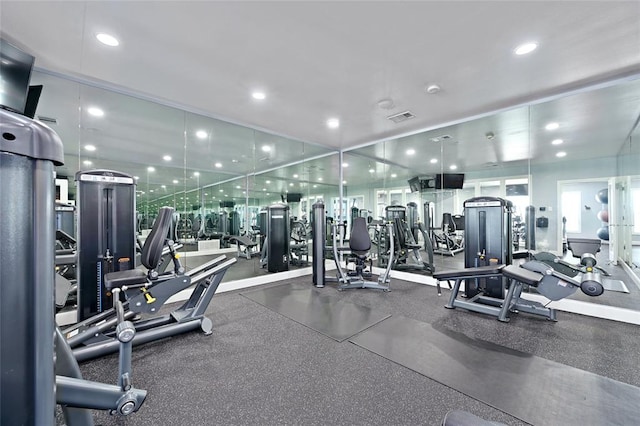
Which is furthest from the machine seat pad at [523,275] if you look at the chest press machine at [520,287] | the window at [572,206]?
the window at [572,206]

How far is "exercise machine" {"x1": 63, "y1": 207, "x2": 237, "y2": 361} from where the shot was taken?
2.30 m

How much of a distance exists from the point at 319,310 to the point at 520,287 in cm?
248

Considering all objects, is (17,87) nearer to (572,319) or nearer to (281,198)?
(281,198)

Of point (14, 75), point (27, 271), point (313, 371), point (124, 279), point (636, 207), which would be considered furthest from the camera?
point (636, 207)

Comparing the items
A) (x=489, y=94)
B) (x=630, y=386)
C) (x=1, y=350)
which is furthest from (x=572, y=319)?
(x=1, y=350)

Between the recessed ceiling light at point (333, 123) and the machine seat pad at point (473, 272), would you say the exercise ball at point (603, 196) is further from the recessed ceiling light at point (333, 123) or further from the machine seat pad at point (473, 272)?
the recessed ceiling light at point (333, 123)

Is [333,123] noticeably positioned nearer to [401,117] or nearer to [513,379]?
[401,117]

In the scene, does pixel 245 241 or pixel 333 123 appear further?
pixel 245 241

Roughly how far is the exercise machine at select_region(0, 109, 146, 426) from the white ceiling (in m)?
2.13

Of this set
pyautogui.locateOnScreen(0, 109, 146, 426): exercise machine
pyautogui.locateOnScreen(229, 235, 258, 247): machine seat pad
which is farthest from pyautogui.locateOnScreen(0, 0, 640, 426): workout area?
pyautogui.locateOnScreen(229, 235, 258, 247): machine seat pad

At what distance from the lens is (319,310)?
353 cm

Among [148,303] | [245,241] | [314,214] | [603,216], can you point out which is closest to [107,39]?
[148,303]

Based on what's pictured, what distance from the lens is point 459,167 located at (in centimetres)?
555

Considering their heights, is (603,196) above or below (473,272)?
above
